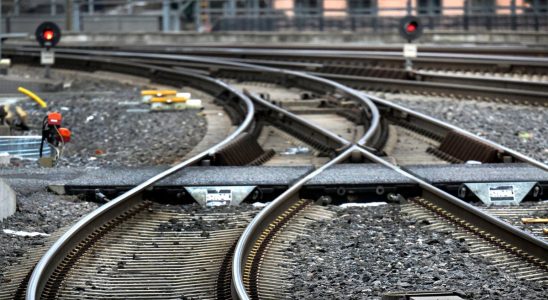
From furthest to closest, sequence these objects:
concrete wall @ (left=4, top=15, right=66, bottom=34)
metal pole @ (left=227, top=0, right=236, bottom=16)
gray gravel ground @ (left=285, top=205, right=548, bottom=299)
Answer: metal pole @ (left=227, top=0, right=236, bottom=16) < concrete wall @ (left=4, top=15, right=66, bottom=34) < gray gravel ground @ (left=285, top=205, right=548, bottom=299)

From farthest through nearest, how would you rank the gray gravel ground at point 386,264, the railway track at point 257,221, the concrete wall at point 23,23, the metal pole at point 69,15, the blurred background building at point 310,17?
the metal pole at point 69,15 → the concrete wall at point 23,23 → the blurred background building at point 310,17 → the railway track at point 257,221 → the gray gravel ground at point 386,264

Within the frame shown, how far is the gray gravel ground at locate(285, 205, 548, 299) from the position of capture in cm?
660

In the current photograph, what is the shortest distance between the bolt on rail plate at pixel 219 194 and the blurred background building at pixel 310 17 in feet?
82.8

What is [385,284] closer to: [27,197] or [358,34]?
[27,197]

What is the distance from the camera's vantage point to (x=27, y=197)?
9289mm

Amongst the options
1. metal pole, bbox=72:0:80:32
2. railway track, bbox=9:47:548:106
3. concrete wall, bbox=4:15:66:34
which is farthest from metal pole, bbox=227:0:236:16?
railway track, bbox=9:47:548:106

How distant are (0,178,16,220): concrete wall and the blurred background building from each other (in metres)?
26.3

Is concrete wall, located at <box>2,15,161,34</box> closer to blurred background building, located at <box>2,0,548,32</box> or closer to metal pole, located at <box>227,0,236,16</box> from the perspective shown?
blurred background building, located at <box>2,0,548,32</box>

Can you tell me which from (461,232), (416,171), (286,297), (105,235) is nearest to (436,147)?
(416,171)

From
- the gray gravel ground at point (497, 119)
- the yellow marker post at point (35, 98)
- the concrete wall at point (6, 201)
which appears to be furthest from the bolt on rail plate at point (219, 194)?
the yellow marker post at point (35, 98)

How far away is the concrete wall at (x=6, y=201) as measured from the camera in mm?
8530

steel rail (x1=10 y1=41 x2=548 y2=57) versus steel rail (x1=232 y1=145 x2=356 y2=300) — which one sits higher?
steel rail (x1=232 y1=145 x2=356 y2=300)

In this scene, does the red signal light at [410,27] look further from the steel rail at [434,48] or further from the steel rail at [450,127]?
the steel rail at [450,127]

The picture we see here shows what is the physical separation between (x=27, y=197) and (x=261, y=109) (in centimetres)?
679
